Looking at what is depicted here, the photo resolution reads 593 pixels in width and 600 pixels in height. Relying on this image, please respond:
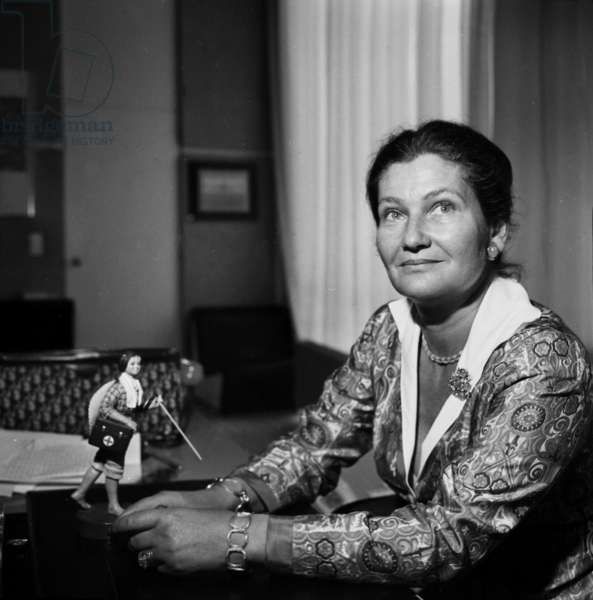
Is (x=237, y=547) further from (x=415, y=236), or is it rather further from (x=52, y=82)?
(x=52, y=82)

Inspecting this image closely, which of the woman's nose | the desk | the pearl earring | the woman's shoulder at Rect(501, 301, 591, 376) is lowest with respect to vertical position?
the desk

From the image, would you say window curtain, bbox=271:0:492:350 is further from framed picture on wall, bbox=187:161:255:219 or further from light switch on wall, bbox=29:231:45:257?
light switch on wall, bbox=29:231:45:257

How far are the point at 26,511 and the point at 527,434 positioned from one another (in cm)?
79

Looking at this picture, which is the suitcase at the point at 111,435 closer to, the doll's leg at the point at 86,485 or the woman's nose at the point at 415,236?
the doll's leg at the point at 86,485

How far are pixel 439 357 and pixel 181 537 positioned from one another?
58 centimetres

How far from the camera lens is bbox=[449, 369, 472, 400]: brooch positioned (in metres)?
1.21

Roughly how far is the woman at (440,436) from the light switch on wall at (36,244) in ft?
4.40

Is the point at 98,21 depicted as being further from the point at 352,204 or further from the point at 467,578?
the point at 467,578

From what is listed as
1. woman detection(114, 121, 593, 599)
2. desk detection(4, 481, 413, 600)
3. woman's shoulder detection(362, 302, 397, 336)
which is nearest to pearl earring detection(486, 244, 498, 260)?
woman detection(114, 121, 593, 599)

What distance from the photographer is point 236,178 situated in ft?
8.09

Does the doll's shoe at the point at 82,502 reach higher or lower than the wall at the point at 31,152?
lower

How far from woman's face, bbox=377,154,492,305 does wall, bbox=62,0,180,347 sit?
0.84 meters

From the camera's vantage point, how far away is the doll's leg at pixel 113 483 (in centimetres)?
115

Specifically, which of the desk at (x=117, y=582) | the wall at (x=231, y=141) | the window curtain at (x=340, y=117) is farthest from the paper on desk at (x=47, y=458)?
the window curtain at (x=340, y=117)
